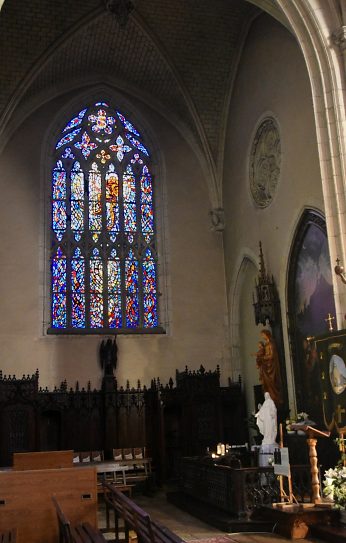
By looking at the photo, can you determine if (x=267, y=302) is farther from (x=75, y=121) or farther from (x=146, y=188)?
(x=75, y=121)

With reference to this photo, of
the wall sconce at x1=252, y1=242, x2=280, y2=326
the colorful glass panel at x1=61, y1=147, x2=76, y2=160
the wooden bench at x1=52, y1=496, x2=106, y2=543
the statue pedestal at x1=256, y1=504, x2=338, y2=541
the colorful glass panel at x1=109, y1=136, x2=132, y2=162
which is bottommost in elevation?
the statue pedestal at x1=256, y1=504, x2=338, y2=541

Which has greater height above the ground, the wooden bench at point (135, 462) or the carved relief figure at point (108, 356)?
the carved relief figure at point (108, 356)

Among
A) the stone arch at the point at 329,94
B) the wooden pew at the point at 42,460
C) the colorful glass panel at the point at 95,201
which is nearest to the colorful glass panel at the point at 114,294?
the colorful glass panel at the point at 95,201

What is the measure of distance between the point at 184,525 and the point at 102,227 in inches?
409

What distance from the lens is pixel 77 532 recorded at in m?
6.47

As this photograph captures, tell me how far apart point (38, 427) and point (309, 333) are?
24.0 ft

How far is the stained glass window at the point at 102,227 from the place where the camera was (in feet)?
59.3

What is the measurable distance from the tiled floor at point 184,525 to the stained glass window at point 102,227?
5.92 m

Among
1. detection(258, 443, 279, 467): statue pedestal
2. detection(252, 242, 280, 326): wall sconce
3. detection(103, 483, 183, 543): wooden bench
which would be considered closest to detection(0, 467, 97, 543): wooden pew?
detection(103, 483, 183, 543): wooden bench

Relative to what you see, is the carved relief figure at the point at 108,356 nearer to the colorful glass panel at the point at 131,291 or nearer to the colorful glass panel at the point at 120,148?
the colorful glass panel at the point at 131,291

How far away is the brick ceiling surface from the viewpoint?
17.0 metres

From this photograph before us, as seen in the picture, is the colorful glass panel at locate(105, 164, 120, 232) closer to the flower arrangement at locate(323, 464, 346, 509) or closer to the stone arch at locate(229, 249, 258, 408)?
the stone arch at locate(229, 249, 258, 408)

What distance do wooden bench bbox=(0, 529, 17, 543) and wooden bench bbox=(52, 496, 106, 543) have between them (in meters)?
0.45

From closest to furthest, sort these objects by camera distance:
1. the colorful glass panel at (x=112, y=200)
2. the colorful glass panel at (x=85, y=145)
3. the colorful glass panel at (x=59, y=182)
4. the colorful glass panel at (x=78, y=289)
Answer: the colorful glass panel at (x=78, y=289) < the colorful glass panel at (x=59, y=182) < the colorful glass panel at (x=112, y=200) < the colorful glass panel at (x=85, y=145)
